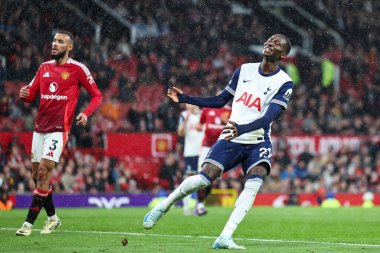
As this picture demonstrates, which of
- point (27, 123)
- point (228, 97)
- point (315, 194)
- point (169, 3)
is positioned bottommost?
point (315, 194)

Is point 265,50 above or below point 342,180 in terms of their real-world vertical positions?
above

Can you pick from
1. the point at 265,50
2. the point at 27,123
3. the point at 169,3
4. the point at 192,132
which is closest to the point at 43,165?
the point at 265,50

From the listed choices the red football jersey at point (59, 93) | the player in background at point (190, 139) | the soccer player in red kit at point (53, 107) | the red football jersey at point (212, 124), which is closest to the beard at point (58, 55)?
the soccer player in red kit at point (53, 107)

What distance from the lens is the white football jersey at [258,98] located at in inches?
386

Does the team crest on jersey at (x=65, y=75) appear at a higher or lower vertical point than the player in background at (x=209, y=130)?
higher

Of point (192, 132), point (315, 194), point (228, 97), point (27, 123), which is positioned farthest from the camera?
point (315, 194)

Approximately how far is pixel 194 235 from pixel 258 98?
2.45m

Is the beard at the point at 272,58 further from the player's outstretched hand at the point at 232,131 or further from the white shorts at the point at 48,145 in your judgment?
the white shorts at the point at 48,145

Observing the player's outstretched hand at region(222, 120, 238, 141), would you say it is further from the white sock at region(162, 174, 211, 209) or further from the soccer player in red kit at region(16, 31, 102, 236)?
the soccer player in red kit at region(16, 31, 102, 236)

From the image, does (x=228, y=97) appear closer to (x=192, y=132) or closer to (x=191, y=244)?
(x=191, y=244)

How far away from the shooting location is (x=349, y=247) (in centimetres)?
963

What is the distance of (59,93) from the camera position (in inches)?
453

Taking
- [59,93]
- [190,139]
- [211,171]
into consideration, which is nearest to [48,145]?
[59,93]

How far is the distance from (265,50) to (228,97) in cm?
76
